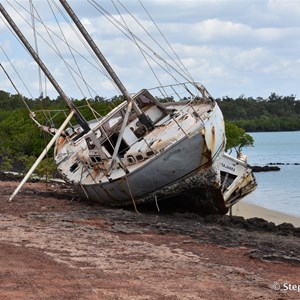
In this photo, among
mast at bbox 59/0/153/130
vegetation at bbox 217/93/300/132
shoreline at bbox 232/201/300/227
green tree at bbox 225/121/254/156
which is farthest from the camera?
vegetation at bbox 217/93/300/132

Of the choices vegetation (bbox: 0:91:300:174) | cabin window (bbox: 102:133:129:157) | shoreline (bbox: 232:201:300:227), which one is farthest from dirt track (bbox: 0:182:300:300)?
shoreline (bbox: 232:201:300:227)

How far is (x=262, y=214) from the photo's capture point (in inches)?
1390

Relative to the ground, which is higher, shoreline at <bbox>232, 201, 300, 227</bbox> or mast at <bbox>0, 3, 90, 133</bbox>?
mast at <bbox>0, 3, 90, 133</bbox>

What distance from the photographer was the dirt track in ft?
36.4

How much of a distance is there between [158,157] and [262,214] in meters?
→ 15.9

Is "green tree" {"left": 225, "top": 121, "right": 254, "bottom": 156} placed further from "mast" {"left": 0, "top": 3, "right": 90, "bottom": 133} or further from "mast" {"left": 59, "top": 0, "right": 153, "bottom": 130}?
"mast" {"left": 59, "top": 0, "right": 153, "bottom": 130}

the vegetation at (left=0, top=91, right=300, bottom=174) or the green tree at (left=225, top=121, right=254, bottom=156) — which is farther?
the green tree at (left=225, top=121, right=254, bottom=156)

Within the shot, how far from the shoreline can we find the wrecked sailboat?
851 cm

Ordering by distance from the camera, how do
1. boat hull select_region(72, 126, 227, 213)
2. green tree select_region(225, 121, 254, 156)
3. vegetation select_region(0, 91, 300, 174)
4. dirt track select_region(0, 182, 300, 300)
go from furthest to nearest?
green tree select_region(225, 121, 254, 156), vegetation select_region(0, 91, 300, 174), boat hull select_region(72, 126, 227, 213), dirt track select_region(0, 182, 300, 300)

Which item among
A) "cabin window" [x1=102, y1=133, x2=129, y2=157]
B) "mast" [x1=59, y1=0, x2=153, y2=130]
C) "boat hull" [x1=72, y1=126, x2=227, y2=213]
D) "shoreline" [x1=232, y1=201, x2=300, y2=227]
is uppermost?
"mast" [x1=59, y1=0, x2=153, y2=130]

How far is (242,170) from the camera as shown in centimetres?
2425

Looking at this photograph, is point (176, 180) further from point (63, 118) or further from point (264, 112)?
point (264, 112)

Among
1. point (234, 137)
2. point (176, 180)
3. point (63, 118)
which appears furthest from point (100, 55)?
point (234, 137)

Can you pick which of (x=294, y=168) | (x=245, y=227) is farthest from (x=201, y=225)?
(x=294, y=168)
